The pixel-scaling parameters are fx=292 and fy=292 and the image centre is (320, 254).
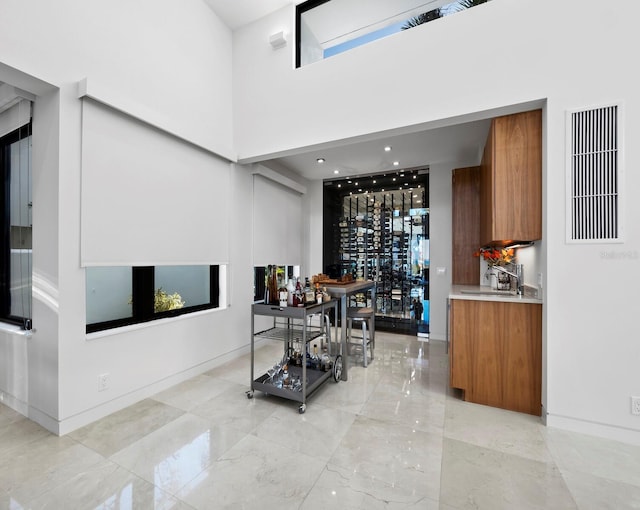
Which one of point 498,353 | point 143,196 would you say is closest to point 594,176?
point 498,353

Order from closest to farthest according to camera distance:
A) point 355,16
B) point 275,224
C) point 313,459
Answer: point 313,459
point 355,16
point 275,224

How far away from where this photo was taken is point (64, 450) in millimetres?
1916

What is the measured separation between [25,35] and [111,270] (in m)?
1.71

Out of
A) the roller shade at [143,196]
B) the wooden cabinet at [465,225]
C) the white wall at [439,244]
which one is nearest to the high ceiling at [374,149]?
the white wall at [439,244]

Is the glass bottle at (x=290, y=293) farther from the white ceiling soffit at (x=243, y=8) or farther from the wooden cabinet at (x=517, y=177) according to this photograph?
the white ceiling soffit at (x=243, y=8)

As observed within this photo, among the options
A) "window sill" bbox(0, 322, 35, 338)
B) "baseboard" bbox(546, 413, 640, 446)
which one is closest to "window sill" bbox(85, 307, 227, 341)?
"window sill" bbox(0, 322, 35, 338)

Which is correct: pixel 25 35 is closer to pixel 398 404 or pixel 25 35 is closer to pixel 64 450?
pixel 64 450

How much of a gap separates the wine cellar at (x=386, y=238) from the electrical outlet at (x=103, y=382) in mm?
3778

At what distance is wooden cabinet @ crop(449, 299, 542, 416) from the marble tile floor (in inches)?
5.6

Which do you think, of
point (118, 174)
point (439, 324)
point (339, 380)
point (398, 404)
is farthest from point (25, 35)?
point (439, 324)

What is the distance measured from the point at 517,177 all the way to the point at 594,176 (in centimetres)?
47

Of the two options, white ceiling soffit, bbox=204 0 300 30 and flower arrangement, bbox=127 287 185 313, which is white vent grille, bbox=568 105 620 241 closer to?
white ceiling soffit, bbox=204 0 300 30

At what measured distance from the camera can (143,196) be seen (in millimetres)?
2602

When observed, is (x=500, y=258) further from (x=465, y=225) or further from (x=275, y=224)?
(x=275, y=224)
